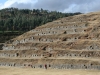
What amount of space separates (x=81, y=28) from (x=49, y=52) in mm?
14073

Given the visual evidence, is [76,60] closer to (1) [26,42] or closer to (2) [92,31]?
(2) [92,31]

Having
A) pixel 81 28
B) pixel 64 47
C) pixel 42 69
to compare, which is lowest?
pixel 42 69

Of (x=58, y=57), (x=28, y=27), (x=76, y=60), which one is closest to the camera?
(x=76, y=60)

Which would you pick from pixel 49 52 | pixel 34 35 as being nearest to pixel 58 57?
pixel 49 52

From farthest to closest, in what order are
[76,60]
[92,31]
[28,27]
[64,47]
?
[28,27]
[92,31]
[64,47]
[76,60]

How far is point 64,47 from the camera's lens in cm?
5978

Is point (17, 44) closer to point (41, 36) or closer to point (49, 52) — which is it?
point (41, 36)

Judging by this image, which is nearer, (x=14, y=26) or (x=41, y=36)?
(x=41, y=36)

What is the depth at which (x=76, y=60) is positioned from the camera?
50.7 m

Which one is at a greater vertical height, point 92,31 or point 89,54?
point 92,31

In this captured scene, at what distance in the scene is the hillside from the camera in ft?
169

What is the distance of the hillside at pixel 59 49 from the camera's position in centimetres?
5142

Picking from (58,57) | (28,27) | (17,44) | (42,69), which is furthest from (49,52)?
(28,27)

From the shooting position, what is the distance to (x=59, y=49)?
5906 cm
